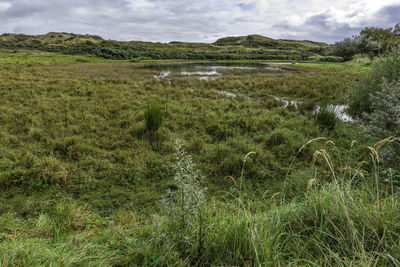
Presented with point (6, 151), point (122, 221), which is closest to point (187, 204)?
point (122, 221)

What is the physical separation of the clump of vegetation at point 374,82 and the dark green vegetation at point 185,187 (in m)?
Answer: 2.05

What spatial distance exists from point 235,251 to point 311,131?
22.4ft

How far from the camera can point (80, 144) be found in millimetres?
6383

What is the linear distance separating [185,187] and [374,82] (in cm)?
1091

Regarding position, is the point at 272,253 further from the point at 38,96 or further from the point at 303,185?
the point at 38,96

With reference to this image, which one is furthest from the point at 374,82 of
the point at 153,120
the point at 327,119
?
the point at 153,120

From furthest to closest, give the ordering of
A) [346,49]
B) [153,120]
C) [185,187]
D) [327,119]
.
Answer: [346,49]
[327,119]
[153,120]
[185,187]

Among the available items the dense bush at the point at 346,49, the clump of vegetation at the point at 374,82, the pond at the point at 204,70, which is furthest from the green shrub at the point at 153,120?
the dense bush at the point at 346,49

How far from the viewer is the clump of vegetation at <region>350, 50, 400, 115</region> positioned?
844cm

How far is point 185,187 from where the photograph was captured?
2414 mm

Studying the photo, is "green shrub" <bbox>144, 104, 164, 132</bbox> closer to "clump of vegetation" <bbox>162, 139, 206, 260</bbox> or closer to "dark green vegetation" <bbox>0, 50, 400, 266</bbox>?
"dark green vegetation" <bbox>0, 50, 400, 266</bbox>

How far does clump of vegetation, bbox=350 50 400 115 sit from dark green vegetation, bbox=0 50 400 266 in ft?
6.71

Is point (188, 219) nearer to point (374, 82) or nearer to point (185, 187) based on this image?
point (185, 187)

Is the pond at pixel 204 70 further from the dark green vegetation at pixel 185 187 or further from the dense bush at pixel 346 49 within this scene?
the dense bush at pixel 346 49
